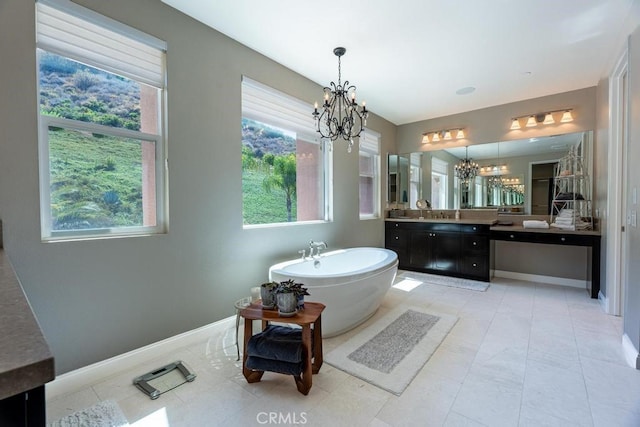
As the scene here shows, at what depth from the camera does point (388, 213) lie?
530 cm

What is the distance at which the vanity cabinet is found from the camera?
418 cm

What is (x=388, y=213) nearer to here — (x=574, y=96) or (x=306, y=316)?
(x=574, y=96)

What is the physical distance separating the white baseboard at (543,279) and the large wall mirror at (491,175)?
960 millimetres

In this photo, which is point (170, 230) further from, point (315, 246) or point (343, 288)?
point (315, 246)

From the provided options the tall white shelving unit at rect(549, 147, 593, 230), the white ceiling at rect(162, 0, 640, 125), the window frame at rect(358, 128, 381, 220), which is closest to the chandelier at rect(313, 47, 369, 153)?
the white ceiling at rect(162, 0, 640, 125)

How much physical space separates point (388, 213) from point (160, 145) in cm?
399

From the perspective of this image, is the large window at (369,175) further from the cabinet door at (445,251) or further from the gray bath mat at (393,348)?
the gray bath mat at (393,348)

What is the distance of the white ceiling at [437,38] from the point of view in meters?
2.29

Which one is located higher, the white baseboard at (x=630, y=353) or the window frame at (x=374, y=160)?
the window frame at (x=374, y=160)

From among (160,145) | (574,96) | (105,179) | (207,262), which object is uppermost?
(574,96)

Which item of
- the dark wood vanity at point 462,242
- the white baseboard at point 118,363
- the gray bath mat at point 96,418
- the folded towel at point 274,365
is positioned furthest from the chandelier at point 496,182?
the gray bath mat at point 96,418

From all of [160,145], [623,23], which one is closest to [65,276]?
[160,145]

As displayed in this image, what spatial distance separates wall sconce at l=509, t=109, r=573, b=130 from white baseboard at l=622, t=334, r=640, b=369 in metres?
2.96

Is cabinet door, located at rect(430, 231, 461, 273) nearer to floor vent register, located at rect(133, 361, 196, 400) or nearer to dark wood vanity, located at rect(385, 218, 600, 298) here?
dark wood vanity, located at rect(385, 218, 600, 298)
